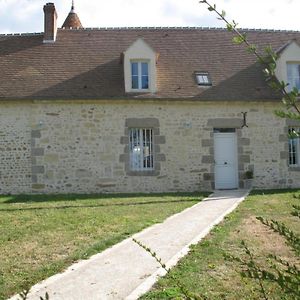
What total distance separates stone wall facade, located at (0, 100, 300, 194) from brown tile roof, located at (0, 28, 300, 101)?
381 mm

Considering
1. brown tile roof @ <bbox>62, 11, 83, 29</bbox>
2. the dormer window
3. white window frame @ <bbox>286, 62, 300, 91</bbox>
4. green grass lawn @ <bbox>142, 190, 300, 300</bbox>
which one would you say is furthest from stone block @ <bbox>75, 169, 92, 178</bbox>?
brown tile roof @ <bbox>62, 11, 83, 29</bbox>

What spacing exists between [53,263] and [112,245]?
1.26 meters

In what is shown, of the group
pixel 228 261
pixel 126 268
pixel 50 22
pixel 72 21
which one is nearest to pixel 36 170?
pixel 50 22

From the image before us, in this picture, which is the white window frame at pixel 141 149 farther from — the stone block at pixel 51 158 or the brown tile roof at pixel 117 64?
the stone block at pixel 51 158

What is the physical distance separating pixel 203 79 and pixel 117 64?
3095 mm

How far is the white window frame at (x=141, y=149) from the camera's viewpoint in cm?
1449

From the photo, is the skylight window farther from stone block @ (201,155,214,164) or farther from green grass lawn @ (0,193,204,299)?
green grass lawn @ (0,193,204,299)

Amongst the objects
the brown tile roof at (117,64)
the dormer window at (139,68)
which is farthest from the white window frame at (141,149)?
the dormer window at (139,68)

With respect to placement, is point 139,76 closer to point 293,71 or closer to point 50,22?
point 50,22

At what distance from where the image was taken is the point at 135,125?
47.1 feet

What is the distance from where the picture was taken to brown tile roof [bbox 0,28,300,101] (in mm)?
14383

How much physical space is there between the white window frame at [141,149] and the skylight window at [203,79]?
2.46 metres

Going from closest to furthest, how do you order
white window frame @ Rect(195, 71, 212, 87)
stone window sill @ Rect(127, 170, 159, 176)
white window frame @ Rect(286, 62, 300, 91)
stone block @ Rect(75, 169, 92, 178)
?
stone block @ Rect(75, 169, 92, 178) → stone window sill @ Rect(127, 170, 159, 176) → white window frame @ Rect(195, 71, 212, 87) → white window frame @ Rect(286, 62, 300, 91)

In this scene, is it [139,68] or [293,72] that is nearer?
[139,68]
